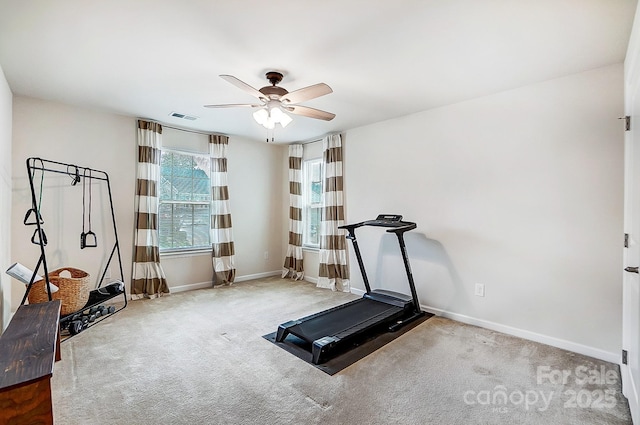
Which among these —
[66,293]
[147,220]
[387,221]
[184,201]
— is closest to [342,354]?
[387,221]

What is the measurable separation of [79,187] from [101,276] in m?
1.14

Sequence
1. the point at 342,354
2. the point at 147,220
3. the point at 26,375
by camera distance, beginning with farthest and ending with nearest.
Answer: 1. the point at 147,220
2. the point at 342,354
3. the point at 26,375

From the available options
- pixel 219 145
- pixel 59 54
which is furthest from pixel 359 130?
pixel 59 54

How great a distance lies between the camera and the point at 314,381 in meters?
2.23

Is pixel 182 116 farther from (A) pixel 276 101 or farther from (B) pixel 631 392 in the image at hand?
(B) pixel 631 392

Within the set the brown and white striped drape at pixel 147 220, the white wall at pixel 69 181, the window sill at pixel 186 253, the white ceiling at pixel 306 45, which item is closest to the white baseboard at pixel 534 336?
the white ceiling at pixel 306 45

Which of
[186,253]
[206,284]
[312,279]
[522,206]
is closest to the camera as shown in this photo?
[522,206]

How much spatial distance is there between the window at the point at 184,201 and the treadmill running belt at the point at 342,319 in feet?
8.36

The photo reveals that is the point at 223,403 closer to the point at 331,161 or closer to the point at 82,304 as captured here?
the point at 82,304

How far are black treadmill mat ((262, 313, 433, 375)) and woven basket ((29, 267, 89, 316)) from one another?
194 cm

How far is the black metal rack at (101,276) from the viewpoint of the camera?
2760 millimetres

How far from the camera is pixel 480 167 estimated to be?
328 cm

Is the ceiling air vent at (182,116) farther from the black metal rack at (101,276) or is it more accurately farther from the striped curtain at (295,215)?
the striped curtain at (295,215)

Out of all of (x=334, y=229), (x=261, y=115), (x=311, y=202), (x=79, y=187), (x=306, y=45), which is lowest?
(x=334, y=229)
